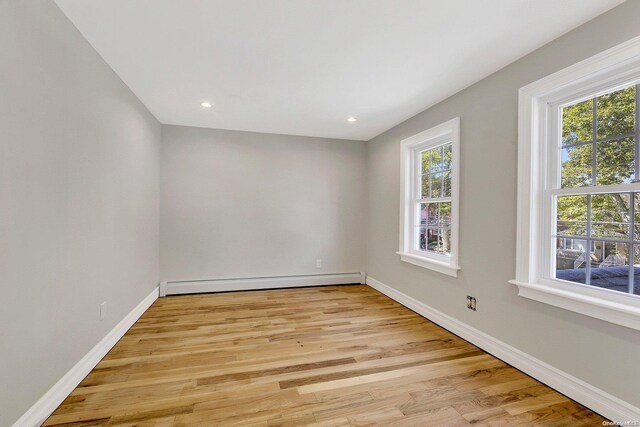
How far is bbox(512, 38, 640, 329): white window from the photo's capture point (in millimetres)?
1599

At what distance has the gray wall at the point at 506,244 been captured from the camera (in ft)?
5.17

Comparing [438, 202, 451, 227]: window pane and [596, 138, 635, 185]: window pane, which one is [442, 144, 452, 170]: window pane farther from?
[596, 138, 635, 185]: window pane

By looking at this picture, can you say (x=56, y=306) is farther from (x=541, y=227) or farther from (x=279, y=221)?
(x=541, y=227)

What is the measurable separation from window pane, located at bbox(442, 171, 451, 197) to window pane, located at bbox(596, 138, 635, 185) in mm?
1309

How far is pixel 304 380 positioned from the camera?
Result: 1.92m

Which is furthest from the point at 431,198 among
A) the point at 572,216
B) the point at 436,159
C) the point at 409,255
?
the point at 572,216

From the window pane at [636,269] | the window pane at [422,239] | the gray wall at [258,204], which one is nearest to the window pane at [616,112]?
the window pane at [636,269]

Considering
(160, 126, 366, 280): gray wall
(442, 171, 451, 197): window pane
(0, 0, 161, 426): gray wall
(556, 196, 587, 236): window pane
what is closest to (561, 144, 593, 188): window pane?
(556, 196, 587, 236): window pane

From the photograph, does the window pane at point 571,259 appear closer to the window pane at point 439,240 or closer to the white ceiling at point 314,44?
the window pane at point 439,240

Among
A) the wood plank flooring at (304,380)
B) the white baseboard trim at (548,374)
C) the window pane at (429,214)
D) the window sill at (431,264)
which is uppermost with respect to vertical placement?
the window pane at (429,214)

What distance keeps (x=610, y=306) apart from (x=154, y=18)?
3138 millimetres

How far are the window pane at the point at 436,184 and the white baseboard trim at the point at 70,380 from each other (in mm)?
3431

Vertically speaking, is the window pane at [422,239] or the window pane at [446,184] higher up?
the window pane at [446,184]

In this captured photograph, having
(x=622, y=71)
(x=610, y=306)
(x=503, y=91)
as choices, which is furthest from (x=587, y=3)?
(x=610, y=306)
